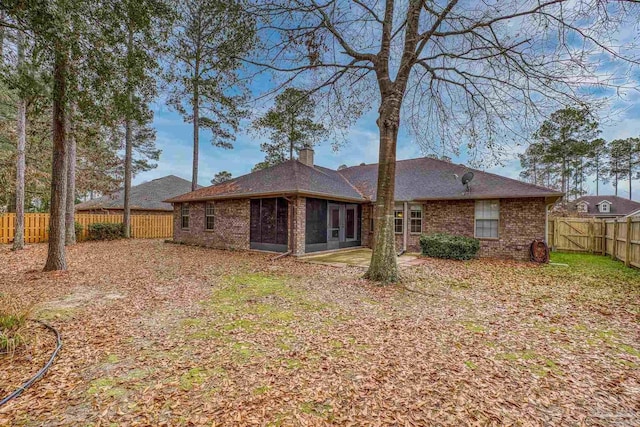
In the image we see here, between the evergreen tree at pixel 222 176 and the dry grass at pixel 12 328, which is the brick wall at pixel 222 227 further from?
the evergreen tree at pixel 222 176

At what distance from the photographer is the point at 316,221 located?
12562mm

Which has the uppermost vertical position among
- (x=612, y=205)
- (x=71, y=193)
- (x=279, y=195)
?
(x=612, y=205)

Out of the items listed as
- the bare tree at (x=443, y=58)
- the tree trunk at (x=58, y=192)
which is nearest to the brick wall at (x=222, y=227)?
the tree trunk at (x=58, y=192)

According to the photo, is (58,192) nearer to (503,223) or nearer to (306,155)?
(306,155)

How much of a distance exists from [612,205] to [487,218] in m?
30.9

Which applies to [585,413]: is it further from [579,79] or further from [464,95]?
[464,95]

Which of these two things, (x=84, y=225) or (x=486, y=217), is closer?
(x=486, y=217)

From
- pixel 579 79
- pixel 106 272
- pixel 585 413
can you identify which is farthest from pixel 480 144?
pixel 106 272

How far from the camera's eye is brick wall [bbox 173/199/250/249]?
43.7ft

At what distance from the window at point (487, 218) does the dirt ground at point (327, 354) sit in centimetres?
471

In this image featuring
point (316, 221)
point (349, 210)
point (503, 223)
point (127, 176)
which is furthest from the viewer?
point (127, 176)

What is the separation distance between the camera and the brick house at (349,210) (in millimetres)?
11570

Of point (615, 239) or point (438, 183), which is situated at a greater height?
point (438, 183)

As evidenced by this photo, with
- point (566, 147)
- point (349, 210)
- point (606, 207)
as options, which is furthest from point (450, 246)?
point (606, 207)
